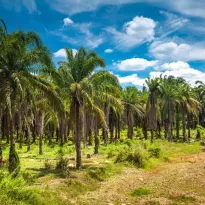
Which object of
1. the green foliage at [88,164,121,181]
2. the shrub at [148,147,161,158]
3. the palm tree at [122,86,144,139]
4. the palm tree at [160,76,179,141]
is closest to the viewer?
the green foliage at [88,164,121,181]

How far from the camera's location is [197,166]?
23.3 metres

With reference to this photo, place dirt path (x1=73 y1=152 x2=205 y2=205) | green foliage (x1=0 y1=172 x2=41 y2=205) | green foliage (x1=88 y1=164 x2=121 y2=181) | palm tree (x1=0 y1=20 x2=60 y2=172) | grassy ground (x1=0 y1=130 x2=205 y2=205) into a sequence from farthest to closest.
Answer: green foliage (x1=88 y1=164 x2=121 y2=181)
palm tree (x1=0 y1=20 x2=60 y2=172)
dirt path (x1=73 y1=152 x2=205 y2=205)
grassy ground (x1=0 y1=130 x2=205 y2=205)
green foliage (x1=0 y1=172 x2=41 y2=205)

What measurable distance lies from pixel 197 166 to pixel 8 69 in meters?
16.7

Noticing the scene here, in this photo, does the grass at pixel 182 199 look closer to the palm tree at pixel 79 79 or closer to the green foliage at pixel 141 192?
the green foliage at pixel 141 192

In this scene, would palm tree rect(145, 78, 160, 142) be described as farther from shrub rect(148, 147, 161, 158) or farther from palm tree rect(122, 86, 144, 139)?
shrub rect(148, 147, 161, 158)

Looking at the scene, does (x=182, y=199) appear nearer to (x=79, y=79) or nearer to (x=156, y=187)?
(x=156, y=187)

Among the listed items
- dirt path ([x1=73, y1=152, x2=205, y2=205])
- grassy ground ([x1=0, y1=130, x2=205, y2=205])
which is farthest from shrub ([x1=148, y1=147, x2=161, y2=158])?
dirt path ([x1=73, y1=152, x2=205, y2=205])

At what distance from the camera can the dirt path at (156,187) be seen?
14016mm

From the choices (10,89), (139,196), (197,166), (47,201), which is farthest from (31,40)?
(197,166)

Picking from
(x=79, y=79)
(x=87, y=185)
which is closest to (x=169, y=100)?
Result: (x=79, y=79)

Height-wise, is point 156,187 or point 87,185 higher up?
point 87,185

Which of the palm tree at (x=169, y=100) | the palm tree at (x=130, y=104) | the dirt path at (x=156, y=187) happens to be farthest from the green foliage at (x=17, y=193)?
the palm tree at (x=169, y=100)

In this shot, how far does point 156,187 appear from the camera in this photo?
1673cm

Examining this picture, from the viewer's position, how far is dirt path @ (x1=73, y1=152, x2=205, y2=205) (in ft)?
46.0
